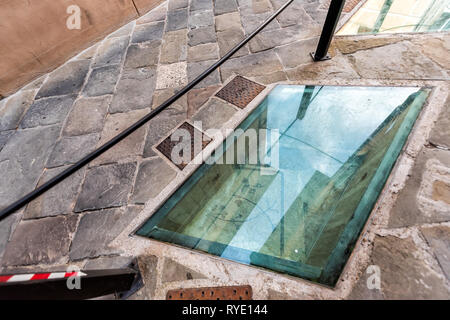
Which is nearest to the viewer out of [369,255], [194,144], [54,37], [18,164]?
[369,255]

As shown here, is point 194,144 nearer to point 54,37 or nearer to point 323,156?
point 323,156

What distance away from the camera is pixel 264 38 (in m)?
3.19

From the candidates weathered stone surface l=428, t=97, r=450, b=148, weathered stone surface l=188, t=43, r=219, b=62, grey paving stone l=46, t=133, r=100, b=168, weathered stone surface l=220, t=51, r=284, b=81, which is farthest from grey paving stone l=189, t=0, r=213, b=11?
weathered stone surface l=428, t=97, r=450, b=148

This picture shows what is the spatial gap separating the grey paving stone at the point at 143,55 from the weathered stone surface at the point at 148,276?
2811 millimetres

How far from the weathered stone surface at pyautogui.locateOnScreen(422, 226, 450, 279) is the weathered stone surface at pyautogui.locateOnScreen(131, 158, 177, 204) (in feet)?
6.85

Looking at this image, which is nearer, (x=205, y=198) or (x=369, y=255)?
(x=369, y=255)

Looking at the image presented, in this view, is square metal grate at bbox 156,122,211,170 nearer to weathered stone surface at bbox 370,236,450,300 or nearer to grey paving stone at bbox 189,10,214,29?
weathered stone surface at bbox 370,236,450,300

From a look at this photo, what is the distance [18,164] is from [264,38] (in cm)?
369

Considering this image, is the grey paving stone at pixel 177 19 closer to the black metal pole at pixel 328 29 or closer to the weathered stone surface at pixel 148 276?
the black metal pole at pixel 328 29

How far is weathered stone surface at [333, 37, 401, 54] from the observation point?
9.11ft

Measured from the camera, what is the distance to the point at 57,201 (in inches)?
83.6

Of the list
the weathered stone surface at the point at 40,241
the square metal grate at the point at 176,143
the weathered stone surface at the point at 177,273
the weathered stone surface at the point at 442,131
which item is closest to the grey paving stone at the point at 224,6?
the square metal grate at the point at 176,143

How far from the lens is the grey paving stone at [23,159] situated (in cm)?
230
